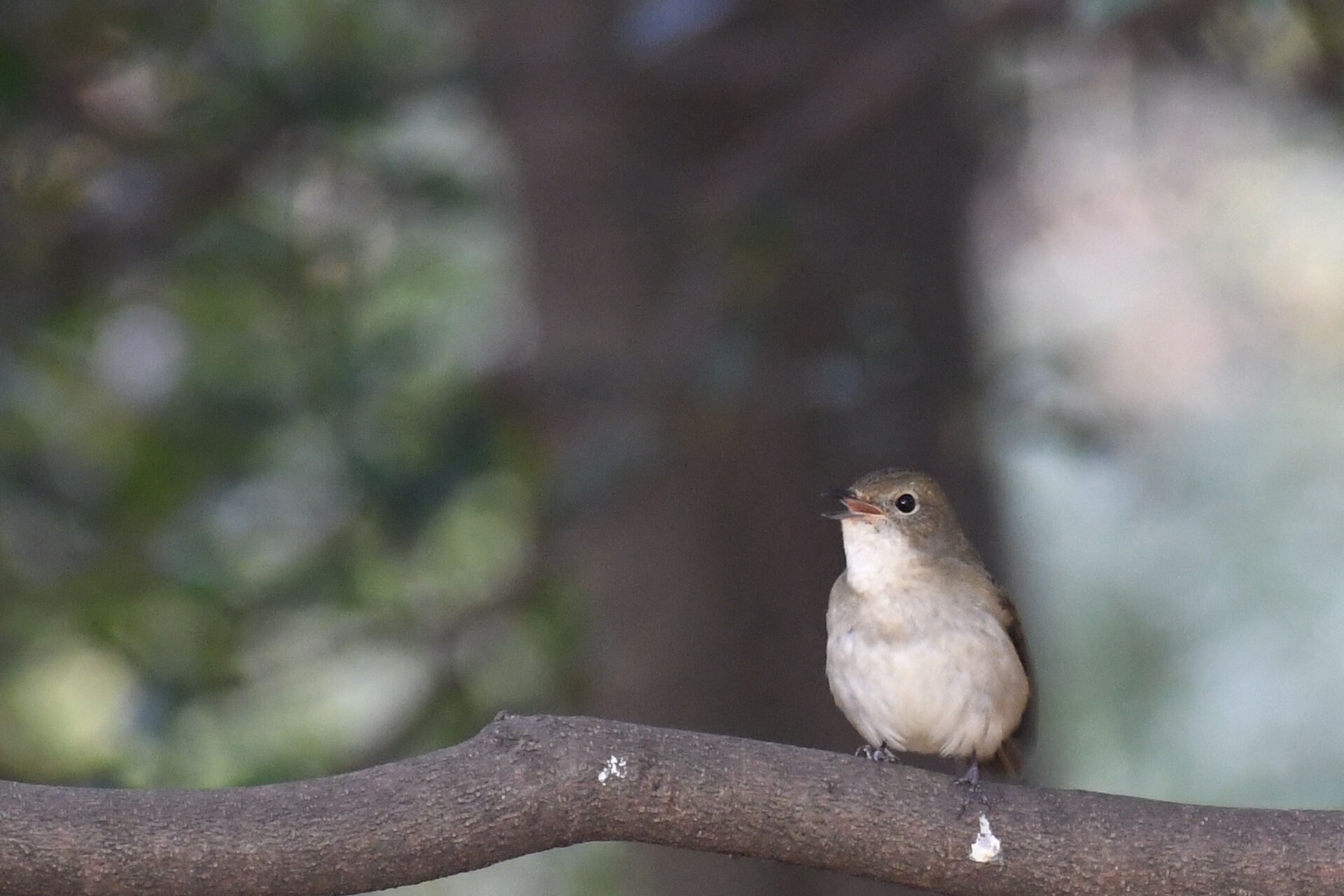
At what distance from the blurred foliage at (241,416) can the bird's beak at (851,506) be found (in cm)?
114

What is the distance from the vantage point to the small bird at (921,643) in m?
3.87

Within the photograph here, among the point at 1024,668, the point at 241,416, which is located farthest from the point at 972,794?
the point at 241,416

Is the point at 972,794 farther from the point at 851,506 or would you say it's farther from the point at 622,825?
the point at 851,506

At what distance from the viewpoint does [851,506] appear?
4.28 metres

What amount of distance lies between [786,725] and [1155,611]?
3.81 meters

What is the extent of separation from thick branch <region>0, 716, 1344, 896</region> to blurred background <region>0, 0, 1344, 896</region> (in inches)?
49.0

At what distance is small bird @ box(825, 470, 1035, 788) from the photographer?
12.7 feet

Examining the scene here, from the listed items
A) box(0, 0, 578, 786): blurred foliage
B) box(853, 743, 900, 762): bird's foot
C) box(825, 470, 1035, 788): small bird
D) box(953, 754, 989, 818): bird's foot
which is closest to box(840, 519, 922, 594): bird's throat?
box(825, 470, 1035, 788): small bird

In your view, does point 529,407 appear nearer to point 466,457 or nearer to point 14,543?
point 466,457

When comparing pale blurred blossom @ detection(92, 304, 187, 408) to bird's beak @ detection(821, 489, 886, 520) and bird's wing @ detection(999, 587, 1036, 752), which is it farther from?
bird's wing @ detection(999, 587, 1036, 752)

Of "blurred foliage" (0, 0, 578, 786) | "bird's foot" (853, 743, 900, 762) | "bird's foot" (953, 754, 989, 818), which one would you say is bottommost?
"bird's foot" (953, 754, 989, 818)

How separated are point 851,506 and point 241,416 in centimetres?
184

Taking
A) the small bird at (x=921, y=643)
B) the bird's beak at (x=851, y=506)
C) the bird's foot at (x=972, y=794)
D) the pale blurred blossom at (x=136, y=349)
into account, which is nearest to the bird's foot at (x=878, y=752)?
the small bird at (x=921, y=643)

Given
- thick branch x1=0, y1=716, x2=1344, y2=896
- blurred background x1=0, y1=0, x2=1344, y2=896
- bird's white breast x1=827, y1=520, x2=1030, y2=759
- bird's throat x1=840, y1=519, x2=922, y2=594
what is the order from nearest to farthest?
thick branch x1=0, y1=716, x2=1344, y2=896, bird's white breast x1=827, y1=520, x2=1030, y2=759, bird's throat x1=840, y1=519, x2=922, y2=594, blurred background x1=0, y1=0, x2=1344, y2=896
